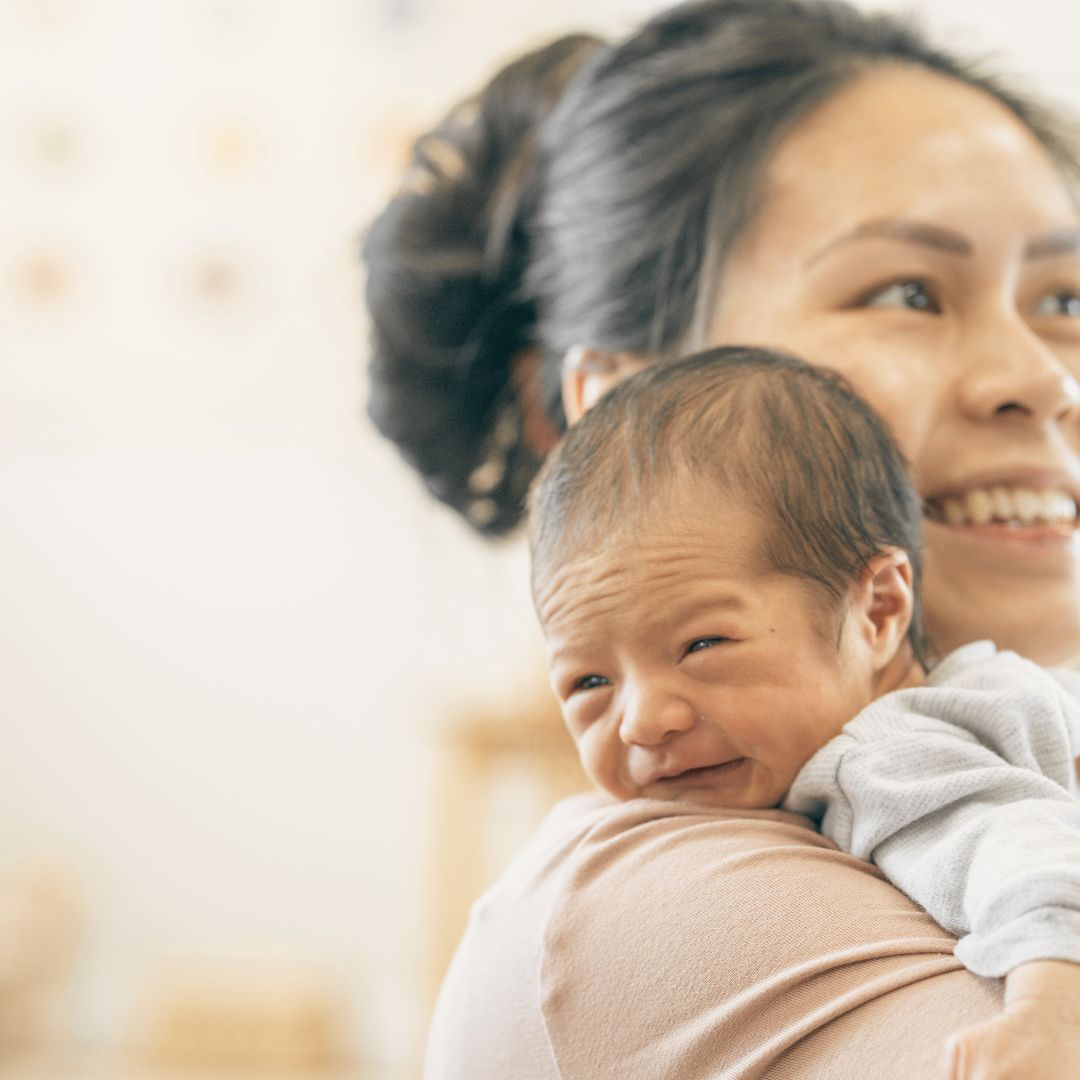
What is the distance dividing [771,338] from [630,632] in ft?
1.19

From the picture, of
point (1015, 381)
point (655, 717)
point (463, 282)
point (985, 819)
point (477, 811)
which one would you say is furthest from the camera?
point (477, 811)

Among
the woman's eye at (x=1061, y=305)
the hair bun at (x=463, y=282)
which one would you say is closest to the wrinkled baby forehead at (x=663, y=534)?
the woman's eye at (x=1061, y=305)

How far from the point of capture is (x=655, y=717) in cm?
78

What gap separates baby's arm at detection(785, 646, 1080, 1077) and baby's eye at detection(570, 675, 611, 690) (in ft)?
0.44

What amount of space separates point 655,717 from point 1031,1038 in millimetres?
297

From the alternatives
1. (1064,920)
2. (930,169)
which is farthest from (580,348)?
(1064,920)

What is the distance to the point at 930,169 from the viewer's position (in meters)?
1.05

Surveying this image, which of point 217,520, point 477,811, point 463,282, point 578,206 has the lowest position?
point 477,811

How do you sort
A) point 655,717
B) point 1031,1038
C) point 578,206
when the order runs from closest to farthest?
point 1031,1038
point 655,717
point 578,206

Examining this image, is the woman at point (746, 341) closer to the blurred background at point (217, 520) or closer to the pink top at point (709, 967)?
the pink top at point (709, 967)

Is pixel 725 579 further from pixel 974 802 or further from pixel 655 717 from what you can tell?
pixel 974 802

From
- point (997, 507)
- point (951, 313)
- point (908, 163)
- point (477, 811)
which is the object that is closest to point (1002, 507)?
point (997, 507)

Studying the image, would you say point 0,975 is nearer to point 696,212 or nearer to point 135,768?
point 135,768

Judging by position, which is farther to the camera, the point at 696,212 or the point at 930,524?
the point at 696,212
